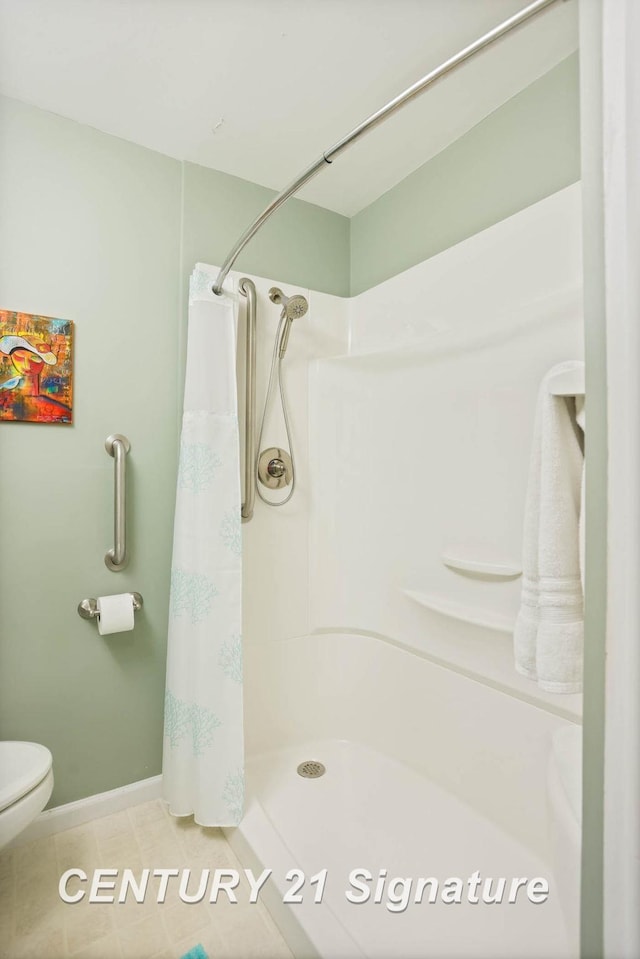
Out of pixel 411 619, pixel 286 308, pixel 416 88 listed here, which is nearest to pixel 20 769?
pixel 411 619

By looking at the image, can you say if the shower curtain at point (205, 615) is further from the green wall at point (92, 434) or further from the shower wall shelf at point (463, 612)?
the shower wall shelf at point (463, 612)

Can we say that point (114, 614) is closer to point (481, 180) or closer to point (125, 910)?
point (125, 910)

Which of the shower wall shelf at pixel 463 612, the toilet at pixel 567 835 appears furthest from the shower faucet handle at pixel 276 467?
the toilet at pixel 567 835

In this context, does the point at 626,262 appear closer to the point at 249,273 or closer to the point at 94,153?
the point at 249,273

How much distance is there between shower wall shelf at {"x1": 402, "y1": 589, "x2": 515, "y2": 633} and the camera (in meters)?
1.46

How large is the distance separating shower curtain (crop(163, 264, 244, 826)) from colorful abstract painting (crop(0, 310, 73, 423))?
398 millimetres

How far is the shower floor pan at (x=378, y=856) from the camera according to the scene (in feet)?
3.60

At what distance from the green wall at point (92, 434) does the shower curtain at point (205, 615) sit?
0.22 metres

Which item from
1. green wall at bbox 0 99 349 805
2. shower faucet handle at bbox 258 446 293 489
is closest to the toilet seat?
green wall at bbox 0 99 349 805

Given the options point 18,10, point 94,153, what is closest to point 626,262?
point 18,10

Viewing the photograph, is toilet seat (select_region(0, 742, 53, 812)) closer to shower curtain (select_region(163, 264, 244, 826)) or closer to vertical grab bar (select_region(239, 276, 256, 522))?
shower curtain (select_region(163, 264, 244, 826))

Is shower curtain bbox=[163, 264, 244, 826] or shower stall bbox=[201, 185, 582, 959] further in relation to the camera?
shower curtain bbox=[163, 264, 244, 826]

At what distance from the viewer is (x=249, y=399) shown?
5.98ft

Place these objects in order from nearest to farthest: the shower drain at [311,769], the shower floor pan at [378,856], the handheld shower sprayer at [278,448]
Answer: the shower floor pan at [378,856] → the shower drain at [311,769] → the handheld shower sprayer at [278,448]
